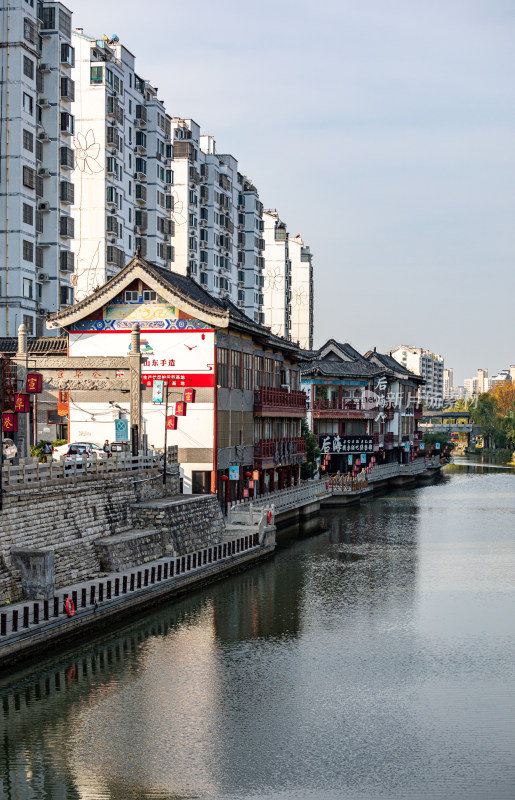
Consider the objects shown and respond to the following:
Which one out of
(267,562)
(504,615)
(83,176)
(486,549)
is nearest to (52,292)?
(83,176)

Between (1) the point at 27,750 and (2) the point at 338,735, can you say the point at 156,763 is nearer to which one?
(1) the point at 27,750

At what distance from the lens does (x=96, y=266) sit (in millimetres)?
83250

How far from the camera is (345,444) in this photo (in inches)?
3807

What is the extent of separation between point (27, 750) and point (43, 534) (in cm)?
1263

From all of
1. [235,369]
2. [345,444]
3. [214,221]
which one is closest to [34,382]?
[235,369]

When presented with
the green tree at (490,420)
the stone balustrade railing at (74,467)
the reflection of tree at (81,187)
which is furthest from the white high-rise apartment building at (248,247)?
the stone balustrade railing at (74,467)

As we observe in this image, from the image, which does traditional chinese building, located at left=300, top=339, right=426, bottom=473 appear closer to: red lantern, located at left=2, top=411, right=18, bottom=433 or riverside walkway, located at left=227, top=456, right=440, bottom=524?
riverside walkway, located at left=227, top=456, right=440, bottom=524

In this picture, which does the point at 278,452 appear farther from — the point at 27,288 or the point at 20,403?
the point at 20,403

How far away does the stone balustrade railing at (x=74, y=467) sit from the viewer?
34053mm

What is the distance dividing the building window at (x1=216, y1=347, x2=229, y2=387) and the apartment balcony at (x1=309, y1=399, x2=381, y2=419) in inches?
1600

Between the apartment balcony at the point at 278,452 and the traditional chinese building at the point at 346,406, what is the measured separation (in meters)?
16.9

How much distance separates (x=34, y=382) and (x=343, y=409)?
58942 millimetres

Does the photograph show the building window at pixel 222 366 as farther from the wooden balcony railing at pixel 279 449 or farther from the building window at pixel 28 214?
the building window at pixel 28 214

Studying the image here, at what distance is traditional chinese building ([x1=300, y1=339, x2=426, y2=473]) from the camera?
96.5m
